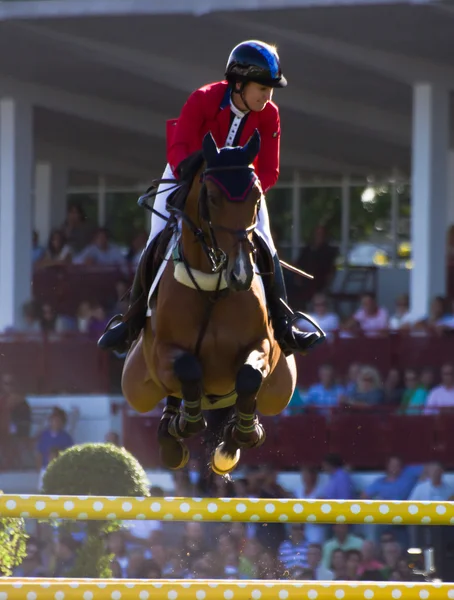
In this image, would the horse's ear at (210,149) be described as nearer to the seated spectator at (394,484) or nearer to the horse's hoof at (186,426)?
the horse's hoof at (186,426)

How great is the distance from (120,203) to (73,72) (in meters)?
5.91

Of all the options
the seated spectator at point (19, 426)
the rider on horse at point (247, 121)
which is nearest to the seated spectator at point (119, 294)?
the seated spectator at point (19, 426)

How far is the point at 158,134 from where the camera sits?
49.8 ft

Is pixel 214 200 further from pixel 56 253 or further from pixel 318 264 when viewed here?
pixel 56 253

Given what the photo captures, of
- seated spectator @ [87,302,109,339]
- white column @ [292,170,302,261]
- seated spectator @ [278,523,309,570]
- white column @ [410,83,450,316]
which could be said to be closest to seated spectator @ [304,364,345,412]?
white column @ [410,83,450,316]

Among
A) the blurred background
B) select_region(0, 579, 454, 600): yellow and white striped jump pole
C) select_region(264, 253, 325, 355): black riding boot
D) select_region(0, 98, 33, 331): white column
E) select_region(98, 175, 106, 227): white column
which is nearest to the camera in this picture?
select_region(0, 579, 454, 600): yellow and white striped jump pole

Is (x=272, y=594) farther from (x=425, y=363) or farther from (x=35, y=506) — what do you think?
(x=425, y=363)

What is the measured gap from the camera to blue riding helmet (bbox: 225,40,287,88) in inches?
204

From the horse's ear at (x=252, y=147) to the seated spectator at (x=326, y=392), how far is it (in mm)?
5430

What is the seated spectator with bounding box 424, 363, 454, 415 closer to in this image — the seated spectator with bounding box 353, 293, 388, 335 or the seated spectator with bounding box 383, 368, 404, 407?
the seated spectator with bounding box 383, 368, 404, 407

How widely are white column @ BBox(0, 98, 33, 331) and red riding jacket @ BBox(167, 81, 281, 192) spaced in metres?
7.53

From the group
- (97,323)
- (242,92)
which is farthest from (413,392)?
(242,92)

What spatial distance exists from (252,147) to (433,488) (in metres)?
5.03

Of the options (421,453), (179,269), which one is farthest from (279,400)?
(421,453)
